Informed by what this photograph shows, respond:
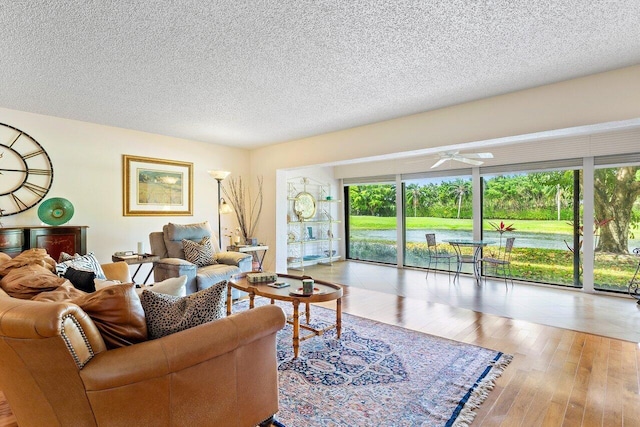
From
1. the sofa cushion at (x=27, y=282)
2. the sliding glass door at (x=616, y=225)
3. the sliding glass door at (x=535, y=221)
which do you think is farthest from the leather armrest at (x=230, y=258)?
the sliding glass door at (x=616, y=225)

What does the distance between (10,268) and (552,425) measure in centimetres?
337

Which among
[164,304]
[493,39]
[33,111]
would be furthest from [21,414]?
[33,111]

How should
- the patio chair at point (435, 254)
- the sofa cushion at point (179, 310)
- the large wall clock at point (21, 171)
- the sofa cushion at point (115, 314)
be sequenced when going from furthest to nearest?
1. the patio chair at point (435, 254)
2. the large wall clock at point (21, 171)
3. the sofa cushion at point (179, 310)
4. the sofa cushion at point (115, 314)

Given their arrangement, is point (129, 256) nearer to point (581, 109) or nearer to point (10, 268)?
point (10, 268)

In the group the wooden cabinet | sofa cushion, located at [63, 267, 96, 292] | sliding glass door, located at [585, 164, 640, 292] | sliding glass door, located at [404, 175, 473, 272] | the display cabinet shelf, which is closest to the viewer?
sofa cushion, located at [63, 267, 96, 292]

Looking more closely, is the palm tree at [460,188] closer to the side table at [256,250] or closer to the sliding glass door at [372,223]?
the sliding glass door at [372,223]

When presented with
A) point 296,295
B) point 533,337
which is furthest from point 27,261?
point 533,337

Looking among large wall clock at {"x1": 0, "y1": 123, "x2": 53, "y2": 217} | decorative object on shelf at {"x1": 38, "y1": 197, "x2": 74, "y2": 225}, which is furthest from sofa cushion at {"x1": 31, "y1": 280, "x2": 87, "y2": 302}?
large wall clock at {"x1": 0, "y1": 123, "x2": 53, "y2": 217}

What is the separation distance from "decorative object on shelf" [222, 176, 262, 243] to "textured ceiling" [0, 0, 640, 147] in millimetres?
2330

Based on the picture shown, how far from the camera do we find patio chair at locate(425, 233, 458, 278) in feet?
19.7

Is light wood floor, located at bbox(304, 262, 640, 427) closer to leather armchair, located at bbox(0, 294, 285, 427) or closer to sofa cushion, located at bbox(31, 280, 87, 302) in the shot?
leather armchair, located at bbox(0, 294, 285, 427)

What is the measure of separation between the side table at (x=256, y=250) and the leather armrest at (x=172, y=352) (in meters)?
3.54

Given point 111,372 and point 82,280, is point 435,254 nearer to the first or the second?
point 82,280

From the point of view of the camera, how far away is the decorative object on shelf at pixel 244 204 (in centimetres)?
604
